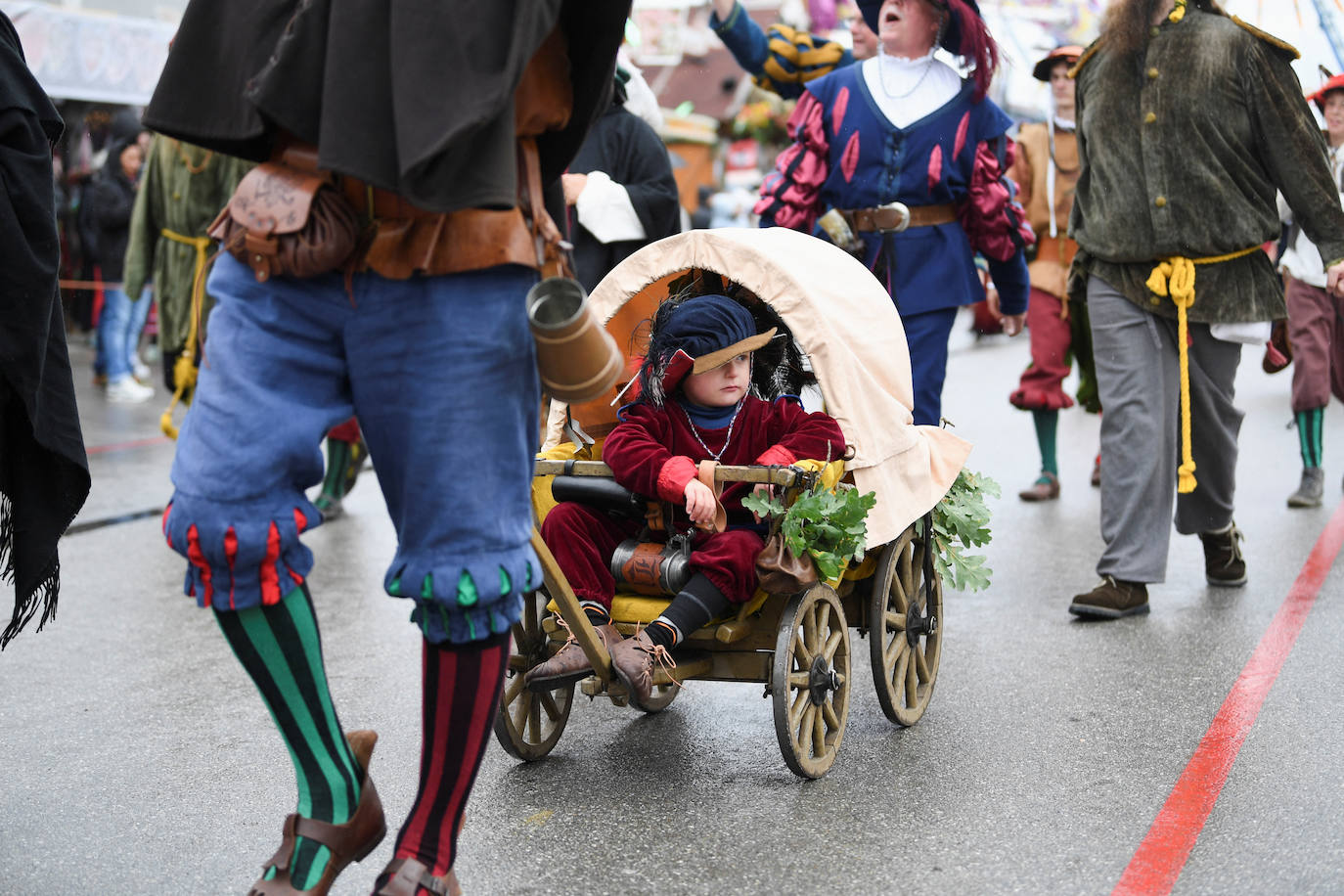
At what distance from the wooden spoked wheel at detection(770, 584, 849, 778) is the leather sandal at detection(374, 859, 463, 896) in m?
1.10

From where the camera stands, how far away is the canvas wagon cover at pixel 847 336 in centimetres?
386

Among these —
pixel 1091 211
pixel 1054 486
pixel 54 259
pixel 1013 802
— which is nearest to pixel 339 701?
pixel 54 259

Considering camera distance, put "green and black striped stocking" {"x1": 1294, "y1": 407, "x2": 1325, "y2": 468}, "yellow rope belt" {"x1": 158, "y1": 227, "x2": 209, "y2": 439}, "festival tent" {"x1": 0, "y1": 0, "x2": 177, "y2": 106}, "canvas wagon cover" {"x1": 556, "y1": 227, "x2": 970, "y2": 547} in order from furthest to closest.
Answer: "festival tent" {"x1": 0, "y1": 0, "x2": 177, "y2": 106}, "green and black striped stocking" {"x1": 1294, "y1": 407, "x2": 1325, "y2": 468}, "yellow rope belt" {"x1": 158, "y1": 227, "x2": 209, "y2": 439}, "canvas wagon cover" {"x1": 556, "y1": 227, "x2": 970, "y2": 547}

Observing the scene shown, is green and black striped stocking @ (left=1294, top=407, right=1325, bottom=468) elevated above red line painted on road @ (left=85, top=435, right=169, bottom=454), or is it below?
above

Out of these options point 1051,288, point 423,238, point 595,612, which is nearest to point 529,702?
point 595,612

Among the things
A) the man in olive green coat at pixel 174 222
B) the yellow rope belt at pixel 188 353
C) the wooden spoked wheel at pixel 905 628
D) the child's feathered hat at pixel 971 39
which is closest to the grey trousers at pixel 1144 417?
the child's feathered hat at pixel 971 39

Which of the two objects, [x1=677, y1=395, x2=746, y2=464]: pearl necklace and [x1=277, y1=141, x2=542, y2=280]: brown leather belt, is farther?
[x1=677, y1=395, x2=746, y2=464]: pearl necklace

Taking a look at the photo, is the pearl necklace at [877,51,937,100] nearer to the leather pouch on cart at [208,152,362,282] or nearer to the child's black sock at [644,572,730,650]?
the child's black sock at [644,572,730,650]

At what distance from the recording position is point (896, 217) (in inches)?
212

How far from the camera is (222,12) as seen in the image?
8.18 ft

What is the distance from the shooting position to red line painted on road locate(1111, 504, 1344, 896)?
3109 millimetres

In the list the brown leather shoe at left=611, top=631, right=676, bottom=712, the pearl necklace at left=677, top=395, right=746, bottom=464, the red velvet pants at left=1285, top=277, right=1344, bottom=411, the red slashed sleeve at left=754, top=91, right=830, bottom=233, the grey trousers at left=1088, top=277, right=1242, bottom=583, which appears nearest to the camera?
the brown leather shoe at left=611, top=631, right=676, bottom=712

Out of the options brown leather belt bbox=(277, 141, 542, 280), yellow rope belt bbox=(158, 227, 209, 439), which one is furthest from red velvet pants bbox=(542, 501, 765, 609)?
yellow rope belt bbox=(158, 227, 209, 439)

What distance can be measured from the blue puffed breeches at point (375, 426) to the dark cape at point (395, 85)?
0.20m
